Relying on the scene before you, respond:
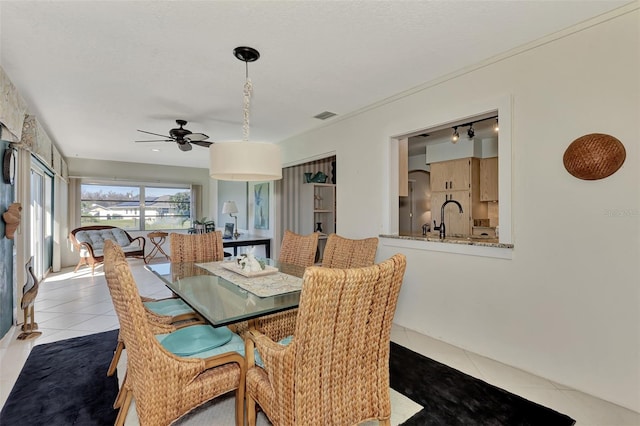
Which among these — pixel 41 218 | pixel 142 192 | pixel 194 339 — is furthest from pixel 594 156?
pixel 142 192

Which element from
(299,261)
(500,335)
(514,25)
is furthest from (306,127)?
(500,335)

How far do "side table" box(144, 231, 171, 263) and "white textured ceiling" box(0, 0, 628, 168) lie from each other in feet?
13.0

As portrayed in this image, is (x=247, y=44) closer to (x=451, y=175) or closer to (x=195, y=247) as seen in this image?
(x=195, y=247)

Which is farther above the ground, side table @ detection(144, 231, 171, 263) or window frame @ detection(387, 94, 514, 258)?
window frame @ detection(387, 94, 514, 258)

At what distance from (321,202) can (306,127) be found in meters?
1.68

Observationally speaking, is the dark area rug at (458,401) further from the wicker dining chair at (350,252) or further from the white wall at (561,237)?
the wicker dining chair at (350,252)

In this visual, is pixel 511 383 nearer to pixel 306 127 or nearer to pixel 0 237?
pixel 306 127

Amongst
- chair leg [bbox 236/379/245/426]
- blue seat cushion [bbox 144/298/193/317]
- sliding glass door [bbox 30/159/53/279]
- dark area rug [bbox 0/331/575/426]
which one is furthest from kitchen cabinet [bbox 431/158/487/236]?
sliding glass door [bbox 30/159/53/279]

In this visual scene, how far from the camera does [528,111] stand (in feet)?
7.05

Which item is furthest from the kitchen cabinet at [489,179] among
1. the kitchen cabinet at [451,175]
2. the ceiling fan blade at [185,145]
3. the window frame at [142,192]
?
the window frame at [142,192]

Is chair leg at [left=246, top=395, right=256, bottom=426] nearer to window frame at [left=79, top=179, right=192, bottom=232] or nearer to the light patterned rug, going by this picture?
the light patterned rug

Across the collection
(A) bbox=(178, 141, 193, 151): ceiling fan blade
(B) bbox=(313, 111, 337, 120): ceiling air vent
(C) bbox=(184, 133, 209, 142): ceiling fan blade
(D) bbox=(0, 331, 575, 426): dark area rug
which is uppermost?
(B) bbox=(313, 111, 337, 120): ceiling air vent

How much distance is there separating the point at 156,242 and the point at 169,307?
5.95 m

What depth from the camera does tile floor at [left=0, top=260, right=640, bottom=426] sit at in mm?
1763
